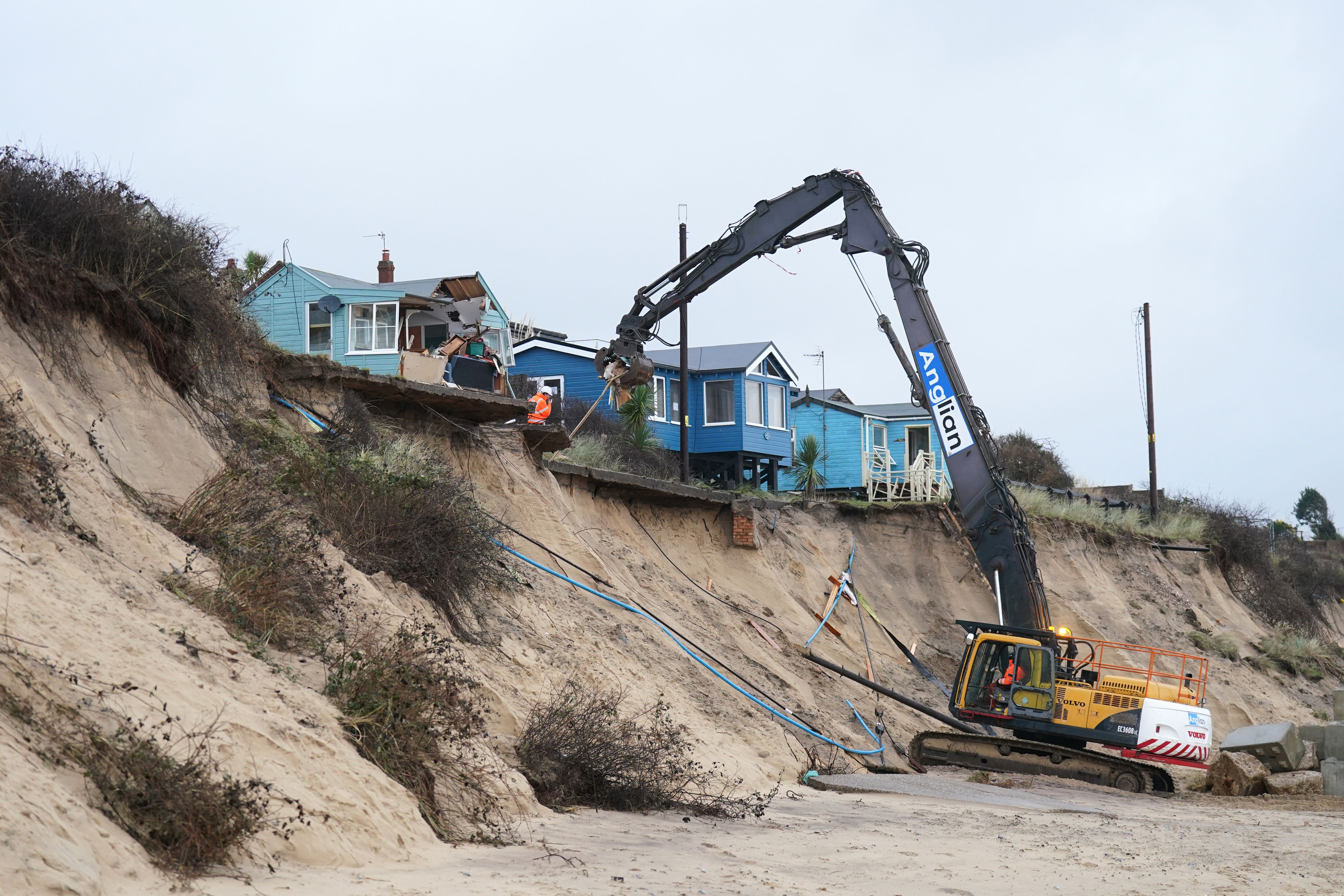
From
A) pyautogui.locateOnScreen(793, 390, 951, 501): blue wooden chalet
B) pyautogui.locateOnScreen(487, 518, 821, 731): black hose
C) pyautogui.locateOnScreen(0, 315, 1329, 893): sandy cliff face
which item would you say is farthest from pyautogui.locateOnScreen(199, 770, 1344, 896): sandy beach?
pyautogui.locateOnScreen(793, 390, 951, 501): blue wooden chalet

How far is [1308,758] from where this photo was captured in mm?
17922

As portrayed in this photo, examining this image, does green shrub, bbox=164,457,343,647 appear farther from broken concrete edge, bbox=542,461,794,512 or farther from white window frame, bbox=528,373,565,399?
white window frame, bbox=528,373,565,399

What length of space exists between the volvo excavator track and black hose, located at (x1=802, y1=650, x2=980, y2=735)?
0.88 feet

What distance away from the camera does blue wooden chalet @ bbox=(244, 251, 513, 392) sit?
1278 inches

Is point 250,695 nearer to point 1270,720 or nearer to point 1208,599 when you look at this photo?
point 1270,720

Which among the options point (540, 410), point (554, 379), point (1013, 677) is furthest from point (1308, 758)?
point (554, 379)

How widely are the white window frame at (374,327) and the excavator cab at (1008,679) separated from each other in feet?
64.7

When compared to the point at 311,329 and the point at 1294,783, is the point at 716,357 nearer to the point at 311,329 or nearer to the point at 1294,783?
the point at 311,329

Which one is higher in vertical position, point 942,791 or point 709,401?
point 709,401

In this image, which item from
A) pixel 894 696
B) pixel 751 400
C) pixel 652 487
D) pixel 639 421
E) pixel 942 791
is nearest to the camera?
pixel 942 791

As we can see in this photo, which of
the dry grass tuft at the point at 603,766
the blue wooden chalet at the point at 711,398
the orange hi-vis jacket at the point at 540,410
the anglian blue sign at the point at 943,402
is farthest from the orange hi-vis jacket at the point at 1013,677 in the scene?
the blue wooden chalet at the point at 711,398

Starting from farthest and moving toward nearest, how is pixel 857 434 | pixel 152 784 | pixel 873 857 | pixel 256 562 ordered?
1. pixel 857 434
2. pixel 256 562
3. pixel 873 857
4. pixel 152 784

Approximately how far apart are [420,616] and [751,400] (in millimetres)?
27755

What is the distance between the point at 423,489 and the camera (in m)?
13.1
